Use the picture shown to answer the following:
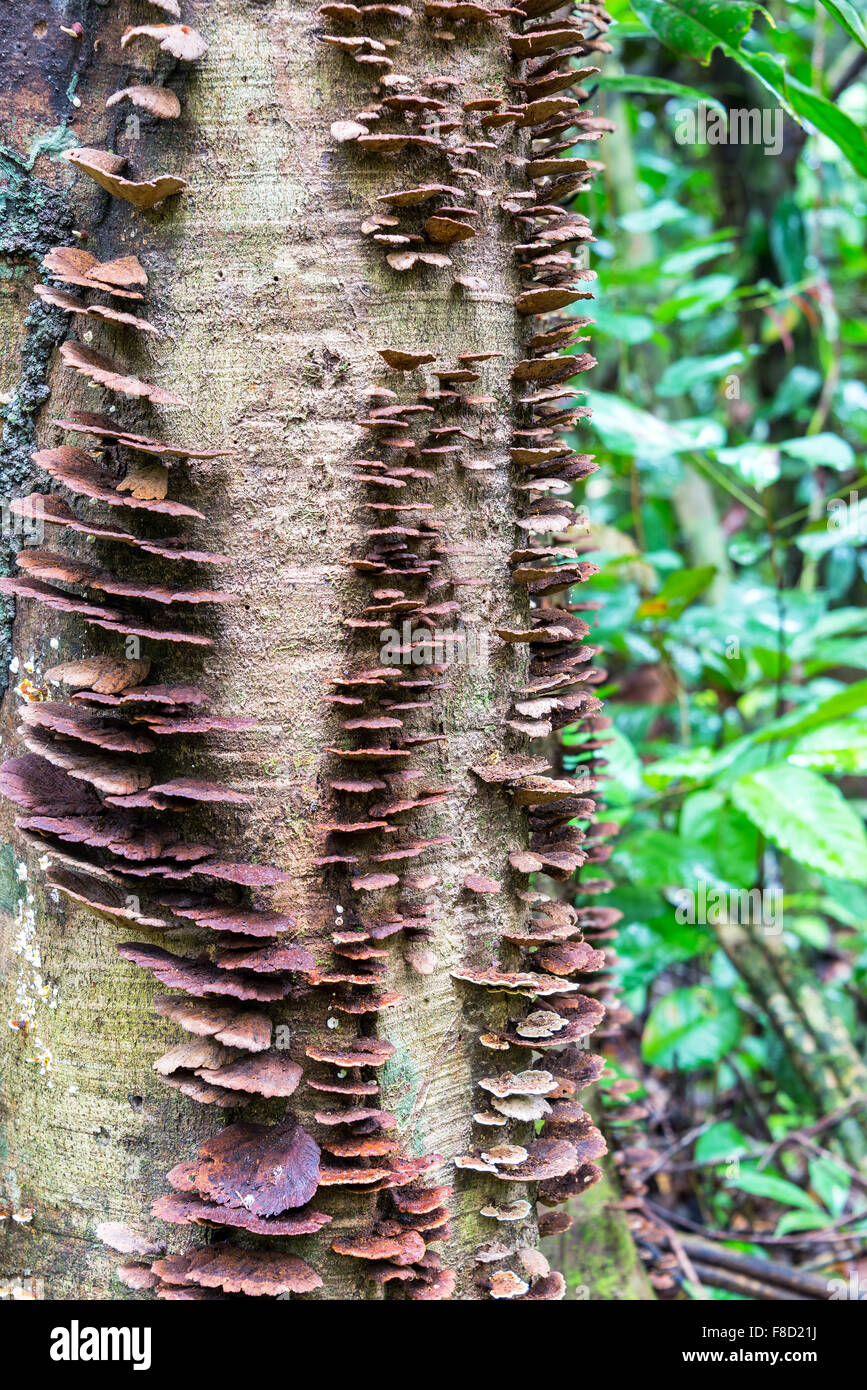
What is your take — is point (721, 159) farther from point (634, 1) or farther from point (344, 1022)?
point (344, 1022)

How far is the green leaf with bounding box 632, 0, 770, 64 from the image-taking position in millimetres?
1657

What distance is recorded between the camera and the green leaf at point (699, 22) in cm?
166

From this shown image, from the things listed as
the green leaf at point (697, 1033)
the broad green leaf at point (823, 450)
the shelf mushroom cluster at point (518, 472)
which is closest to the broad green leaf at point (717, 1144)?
the green leaf at point (697, 1033)

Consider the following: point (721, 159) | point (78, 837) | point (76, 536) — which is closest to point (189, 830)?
point (78, 837)

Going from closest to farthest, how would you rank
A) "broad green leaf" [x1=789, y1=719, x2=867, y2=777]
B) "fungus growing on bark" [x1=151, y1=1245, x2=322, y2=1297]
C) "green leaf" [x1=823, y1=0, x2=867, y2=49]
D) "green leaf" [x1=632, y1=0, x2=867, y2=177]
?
"fungus growing on bark" [x1=151, y1=1245, x2=322, y2=1297] → "green leaf" [x1=823, y1=0, x2=867, y2=49] → "green leaf" [x1=632, y1=0, x2=867, y2=177] → "broad green leaf" [x1=789, y1=719, x2=867, y2=777]

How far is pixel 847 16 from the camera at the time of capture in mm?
1552

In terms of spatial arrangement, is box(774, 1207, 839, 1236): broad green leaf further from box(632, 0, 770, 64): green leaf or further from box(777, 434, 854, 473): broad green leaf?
box(632, 0, 770, 64): green leaf

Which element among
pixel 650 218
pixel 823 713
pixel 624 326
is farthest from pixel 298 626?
pixel 650 218

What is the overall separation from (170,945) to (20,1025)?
299mm

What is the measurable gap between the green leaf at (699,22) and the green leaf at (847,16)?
140 mm

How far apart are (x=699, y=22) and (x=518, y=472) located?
2.97 ft

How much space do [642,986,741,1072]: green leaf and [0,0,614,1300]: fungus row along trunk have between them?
1.54 metres

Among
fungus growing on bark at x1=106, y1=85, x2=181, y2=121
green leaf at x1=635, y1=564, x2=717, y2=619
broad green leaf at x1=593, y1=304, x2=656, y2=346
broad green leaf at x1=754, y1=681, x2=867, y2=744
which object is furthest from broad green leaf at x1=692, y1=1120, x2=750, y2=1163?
fungus growing on bark at x1=106, y1=85, x2=181, y2=121

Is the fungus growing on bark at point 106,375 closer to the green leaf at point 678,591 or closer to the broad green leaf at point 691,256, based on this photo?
the green leaf at point 678,591
